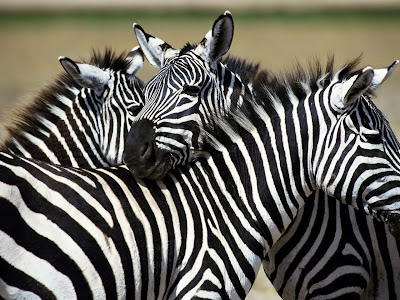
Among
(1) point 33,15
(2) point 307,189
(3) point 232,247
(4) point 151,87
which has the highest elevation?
(4) point 151,87

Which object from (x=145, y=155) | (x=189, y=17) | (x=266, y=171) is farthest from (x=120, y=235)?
(x=189, y=17)

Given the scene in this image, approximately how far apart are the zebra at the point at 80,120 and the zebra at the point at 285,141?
69 centimetres

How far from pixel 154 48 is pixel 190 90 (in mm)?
960

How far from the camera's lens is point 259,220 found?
4.97 m

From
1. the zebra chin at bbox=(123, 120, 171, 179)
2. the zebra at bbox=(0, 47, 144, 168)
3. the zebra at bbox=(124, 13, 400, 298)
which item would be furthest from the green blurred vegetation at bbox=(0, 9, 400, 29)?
the zebra chin at bbox=(123, 120, 171, 179)

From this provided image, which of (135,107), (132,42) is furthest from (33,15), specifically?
(135,107)

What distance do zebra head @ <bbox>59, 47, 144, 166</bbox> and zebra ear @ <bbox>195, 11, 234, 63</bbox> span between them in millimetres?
944

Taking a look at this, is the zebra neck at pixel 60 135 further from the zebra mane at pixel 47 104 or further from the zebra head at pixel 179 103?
the zebra head at pixel 179 103

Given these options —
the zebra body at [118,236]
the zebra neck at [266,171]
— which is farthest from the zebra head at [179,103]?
the zebra neck at [266,171]

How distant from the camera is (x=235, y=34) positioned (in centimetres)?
3844

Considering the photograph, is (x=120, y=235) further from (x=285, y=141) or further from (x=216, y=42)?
(x=216, y=42)

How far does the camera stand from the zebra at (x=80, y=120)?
6.13 meters

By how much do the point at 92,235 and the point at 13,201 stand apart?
1.82 feet

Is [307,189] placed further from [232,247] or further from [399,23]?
[399,23]
